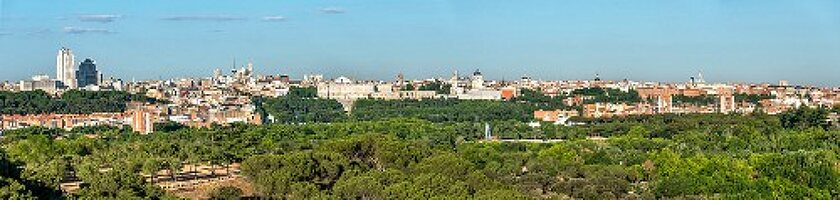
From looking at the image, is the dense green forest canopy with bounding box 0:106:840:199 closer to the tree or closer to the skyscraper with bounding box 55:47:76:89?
the tree

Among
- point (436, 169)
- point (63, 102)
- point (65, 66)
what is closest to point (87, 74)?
point (65, 66)

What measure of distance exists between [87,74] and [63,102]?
60926 millimetres

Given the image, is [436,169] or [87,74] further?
[87,74]

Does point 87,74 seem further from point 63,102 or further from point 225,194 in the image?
point 225,194

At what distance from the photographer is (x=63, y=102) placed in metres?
88.8

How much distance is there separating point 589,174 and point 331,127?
32815mm

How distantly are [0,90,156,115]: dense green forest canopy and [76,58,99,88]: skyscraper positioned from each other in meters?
48.5

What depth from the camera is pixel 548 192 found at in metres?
33.6

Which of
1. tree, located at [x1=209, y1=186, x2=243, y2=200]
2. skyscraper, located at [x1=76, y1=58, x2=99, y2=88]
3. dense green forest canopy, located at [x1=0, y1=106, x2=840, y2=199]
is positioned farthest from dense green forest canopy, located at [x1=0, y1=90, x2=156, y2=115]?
tree, located at [x1=209, y1=186, x2=243, y2=200]

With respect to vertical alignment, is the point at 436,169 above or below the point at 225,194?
above

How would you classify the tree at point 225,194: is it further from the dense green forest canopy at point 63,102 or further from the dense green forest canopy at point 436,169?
the dense green forest canopy at point 63,102

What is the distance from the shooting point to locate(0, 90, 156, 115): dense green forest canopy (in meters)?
85.4

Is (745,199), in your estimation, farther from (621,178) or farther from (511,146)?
(511,146)

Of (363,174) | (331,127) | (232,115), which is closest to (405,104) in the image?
(232,115)
